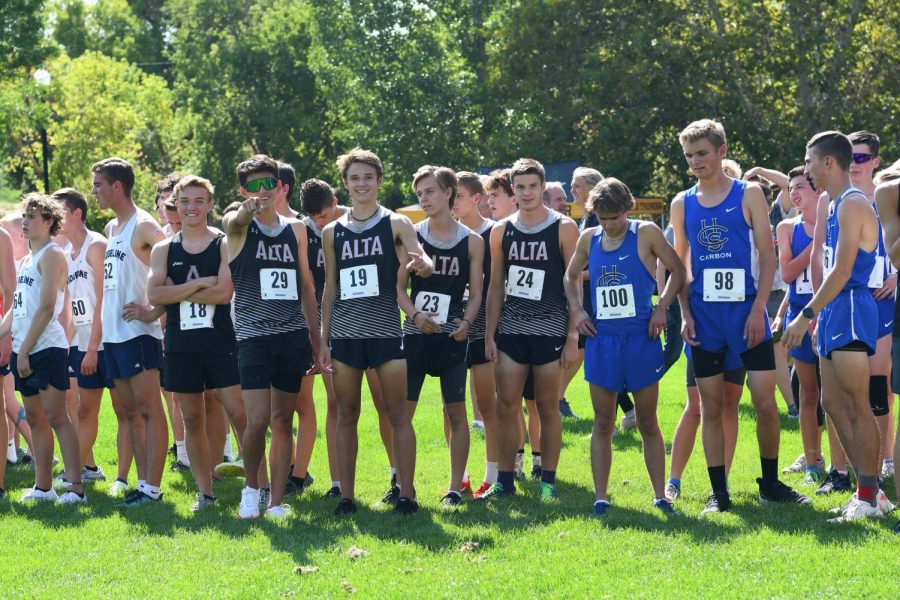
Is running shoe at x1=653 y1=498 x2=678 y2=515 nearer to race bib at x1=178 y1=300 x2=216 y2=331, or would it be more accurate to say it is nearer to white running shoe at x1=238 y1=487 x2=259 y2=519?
white running shoe at x1=238 y1=487 x2=259 y2=519

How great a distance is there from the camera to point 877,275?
7.21 m

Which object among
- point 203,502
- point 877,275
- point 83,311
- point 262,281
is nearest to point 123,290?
point 83,311

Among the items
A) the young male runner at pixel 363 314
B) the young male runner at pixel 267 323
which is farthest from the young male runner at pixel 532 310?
the young male runner at pixel 267 323

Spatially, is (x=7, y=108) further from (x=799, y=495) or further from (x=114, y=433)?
(x=799, y=495)

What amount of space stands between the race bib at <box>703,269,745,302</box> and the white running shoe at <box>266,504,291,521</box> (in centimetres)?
293

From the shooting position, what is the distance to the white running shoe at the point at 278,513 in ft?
24.3

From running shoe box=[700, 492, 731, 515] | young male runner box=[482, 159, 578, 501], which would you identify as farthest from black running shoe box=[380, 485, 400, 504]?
running shoe box=[700, 492, 731, 515]

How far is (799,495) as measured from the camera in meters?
7.42

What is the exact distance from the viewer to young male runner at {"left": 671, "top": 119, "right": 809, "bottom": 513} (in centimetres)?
708

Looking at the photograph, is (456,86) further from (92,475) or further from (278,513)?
(278,513)

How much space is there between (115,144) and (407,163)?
11.7 m

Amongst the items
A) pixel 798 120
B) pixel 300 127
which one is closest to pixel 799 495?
pixel 798 120

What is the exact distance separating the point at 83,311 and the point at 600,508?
13.7 feet

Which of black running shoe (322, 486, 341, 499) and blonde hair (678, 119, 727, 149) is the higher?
blonde hair (678, 119, 727, 149)
